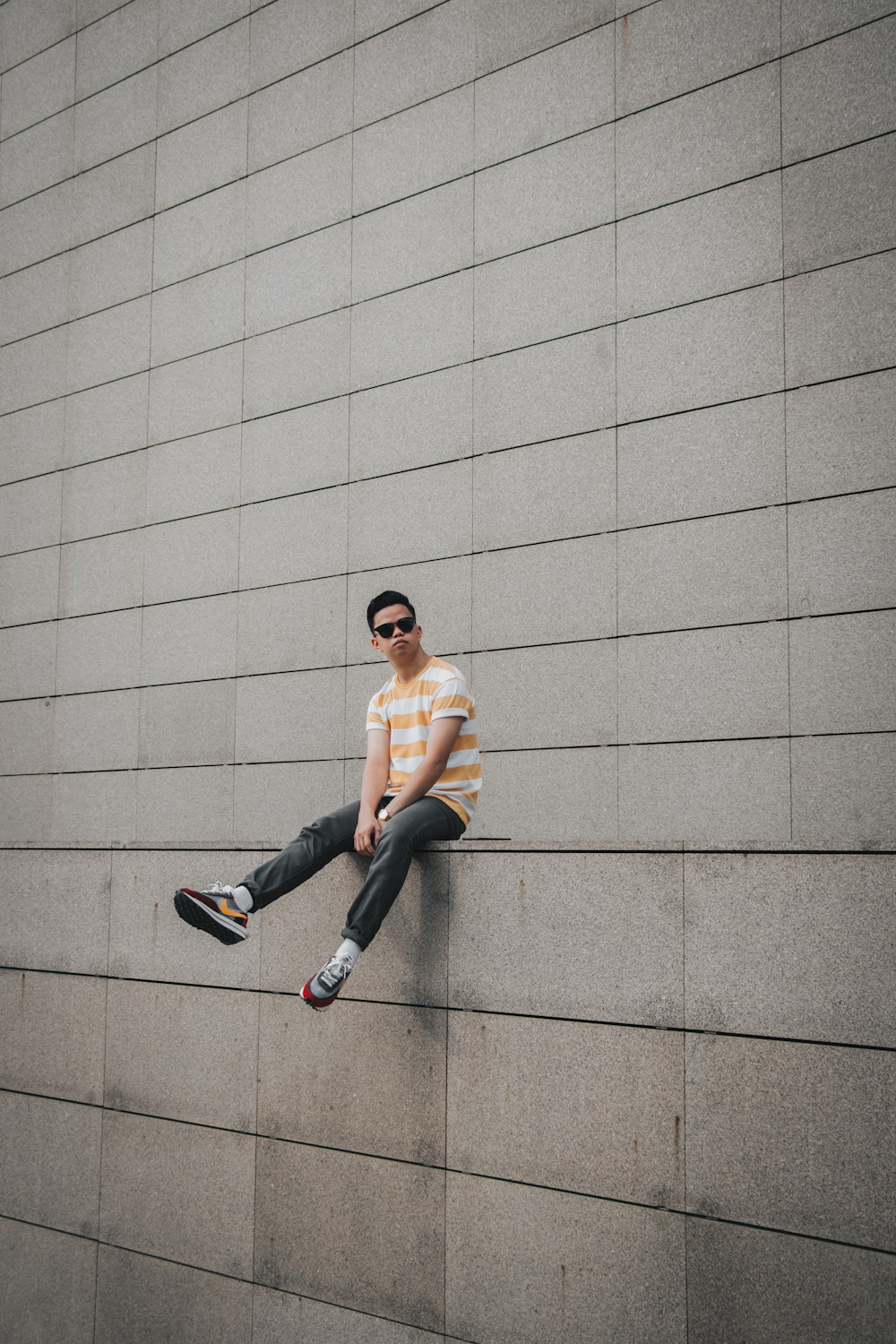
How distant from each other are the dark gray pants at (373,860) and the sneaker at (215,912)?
12 centimetres

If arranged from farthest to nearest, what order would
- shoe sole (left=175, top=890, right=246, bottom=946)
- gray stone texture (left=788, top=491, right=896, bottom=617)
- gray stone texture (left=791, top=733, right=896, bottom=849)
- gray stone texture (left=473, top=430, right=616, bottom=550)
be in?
gray stone texture (left=473, top=430, right=616, bottom=550)
gray stone texture (left=788, top=491, right=896, bottom=617)
gray stone texture (left=791, top=733, right=896, bottom=849)
shoe sole (left=175, top=890, right=246, bottom=946)

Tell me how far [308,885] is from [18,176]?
34.6 ft

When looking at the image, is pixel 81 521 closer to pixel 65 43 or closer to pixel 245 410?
pixel 245 410

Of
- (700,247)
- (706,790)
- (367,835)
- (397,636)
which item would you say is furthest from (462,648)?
(700,247)

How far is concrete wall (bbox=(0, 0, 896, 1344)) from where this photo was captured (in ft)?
16.2

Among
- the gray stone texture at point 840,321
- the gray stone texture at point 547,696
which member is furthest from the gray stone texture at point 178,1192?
the gray stone texture at point 840,321

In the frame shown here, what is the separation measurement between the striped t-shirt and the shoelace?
113 cm

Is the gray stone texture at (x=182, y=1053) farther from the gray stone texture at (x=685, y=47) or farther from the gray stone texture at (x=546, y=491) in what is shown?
the gray stone texture at (x=685, y=47)

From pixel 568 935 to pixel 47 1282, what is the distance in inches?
182

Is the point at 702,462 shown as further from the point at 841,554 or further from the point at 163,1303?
the point at 163,1303

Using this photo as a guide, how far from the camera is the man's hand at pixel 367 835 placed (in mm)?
5645

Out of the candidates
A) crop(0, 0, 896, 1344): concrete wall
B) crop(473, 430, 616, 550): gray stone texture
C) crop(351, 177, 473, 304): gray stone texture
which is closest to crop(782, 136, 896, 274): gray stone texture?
crop(0, 0, 896, 1344): concrete wall

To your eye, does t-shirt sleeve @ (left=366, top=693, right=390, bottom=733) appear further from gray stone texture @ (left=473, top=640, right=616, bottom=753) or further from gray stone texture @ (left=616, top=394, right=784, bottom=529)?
gray stone texture @ (left=616, top=394, right=784, bottom=529)

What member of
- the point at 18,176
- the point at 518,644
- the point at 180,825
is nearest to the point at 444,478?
the point at 518,644
